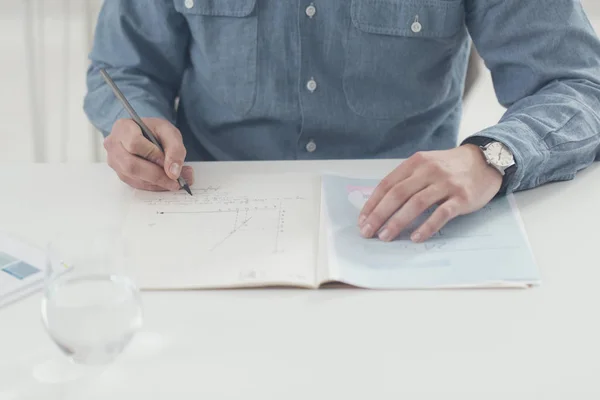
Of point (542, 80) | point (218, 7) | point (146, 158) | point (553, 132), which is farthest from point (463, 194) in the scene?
point (218, 7)

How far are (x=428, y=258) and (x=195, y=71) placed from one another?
63 cm

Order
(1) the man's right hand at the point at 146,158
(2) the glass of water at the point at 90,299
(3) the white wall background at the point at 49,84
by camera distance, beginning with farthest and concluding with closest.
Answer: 1. (3) the white wall background at the point at 49,84
2. (1) the man's right hand at the point at 146,158
3. (2) the glass of water at the point at 90,299

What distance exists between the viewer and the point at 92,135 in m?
1.82

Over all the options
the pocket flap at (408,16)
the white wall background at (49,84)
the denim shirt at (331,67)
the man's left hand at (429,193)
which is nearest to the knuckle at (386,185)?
the man's left hand at (429,193)

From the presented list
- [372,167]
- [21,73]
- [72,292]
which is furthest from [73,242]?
[21,73]

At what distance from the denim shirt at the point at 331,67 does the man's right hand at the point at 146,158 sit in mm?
141

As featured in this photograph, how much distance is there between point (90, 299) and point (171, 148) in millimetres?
399

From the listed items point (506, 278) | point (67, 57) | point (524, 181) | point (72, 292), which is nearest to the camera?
point (72, 292)

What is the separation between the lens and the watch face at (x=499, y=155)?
0.99 m

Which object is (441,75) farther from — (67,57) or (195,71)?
(67,57)

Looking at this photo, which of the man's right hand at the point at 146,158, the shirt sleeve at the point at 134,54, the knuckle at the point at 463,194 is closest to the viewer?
the knuckle at the point at 463,194

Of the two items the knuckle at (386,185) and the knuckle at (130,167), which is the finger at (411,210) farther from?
the knuckle at (130,167)

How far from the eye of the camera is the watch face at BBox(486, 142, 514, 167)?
99 cm

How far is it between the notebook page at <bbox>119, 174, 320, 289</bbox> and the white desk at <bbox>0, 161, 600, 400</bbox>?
1.0 inches
